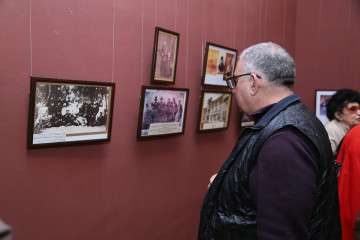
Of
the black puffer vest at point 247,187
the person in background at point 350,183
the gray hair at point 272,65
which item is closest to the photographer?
the black puffer vest at point 247,187

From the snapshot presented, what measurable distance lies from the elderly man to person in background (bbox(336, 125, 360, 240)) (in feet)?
2.75

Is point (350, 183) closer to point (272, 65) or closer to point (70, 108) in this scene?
point (272, 65)

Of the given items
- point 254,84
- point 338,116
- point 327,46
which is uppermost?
point 327,46

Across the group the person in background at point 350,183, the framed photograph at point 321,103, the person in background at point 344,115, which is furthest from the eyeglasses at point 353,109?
the person in background at point 350,183

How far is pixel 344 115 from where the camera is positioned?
12.3ft

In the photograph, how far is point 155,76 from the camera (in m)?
2.65

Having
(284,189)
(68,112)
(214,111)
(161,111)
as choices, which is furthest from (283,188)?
(214,111)

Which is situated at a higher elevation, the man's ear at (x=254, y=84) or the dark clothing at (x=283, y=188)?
the man's ear at (x=254, y=84)

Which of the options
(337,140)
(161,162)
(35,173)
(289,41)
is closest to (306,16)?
(289,41)

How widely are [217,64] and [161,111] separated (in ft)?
3.28

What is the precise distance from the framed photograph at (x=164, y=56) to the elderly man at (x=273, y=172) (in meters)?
0.90

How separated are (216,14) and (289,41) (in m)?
1.98

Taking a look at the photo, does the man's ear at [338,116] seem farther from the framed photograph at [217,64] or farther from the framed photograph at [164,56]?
the framed photograph at [164,56]

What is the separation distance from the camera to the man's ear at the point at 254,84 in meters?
1.73
